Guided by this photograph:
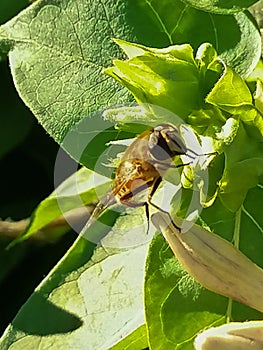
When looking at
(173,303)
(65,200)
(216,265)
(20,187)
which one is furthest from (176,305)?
(20,187)

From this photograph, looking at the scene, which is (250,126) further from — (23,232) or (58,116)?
(23,232)

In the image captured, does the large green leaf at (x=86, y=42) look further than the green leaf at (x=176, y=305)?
Yes

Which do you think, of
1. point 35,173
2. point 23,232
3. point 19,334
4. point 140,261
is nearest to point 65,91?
point 140,261

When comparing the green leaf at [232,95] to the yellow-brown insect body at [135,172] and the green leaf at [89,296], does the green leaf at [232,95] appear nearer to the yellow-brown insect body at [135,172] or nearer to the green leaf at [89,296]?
the yellow-brown insect body at [135,172]

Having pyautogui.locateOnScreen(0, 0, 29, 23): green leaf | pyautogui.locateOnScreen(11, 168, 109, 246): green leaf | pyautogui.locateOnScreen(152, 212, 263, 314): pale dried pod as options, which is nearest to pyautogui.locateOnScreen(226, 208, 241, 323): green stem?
pyautogui.locateOnScreen(152, 212, 263, 314): pale dried pod

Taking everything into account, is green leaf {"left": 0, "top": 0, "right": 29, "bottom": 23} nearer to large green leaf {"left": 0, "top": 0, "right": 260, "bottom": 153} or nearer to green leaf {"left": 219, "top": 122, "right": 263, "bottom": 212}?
large green leaf {"left": 0, "top": 0, "right": 260, "bottom": 153}

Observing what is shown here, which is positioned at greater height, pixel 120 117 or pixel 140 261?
pixel 120 117

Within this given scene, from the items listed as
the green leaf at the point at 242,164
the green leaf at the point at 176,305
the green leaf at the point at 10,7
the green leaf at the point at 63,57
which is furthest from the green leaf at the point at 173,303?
the green leaf at the point at 10,7
